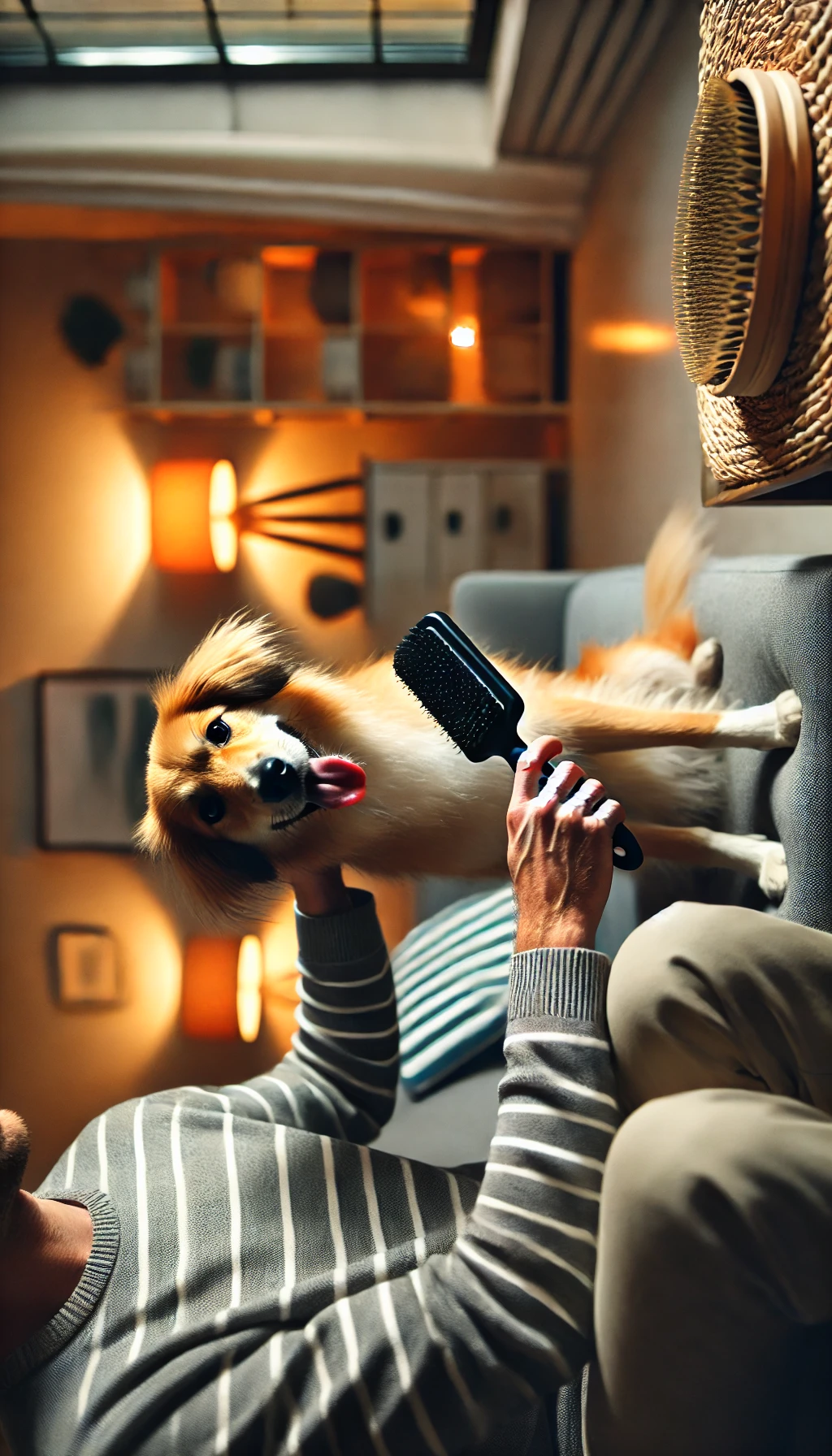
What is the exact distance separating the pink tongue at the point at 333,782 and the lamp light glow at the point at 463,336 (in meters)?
2.13

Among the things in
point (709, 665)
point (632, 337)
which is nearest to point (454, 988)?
point (709, 665)

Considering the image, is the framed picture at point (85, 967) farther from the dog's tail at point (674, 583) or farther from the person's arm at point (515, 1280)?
the person's arm at point (515, 1280)

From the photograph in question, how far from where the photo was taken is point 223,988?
2.31 m

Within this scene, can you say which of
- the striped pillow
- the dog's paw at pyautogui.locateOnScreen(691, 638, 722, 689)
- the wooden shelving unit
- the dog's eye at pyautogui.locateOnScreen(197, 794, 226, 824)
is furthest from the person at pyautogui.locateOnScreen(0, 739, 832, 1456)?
the wooden shelving unit

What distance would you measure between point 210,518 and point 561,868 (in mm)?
2321

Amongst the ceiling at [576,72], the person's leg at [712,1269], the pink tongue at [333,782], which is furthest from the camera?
the ceiling at [576,72]

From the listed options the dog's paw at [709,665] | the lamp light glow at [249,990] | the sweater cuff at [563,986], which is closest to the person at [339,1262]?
the sweater cuff at [563,986]

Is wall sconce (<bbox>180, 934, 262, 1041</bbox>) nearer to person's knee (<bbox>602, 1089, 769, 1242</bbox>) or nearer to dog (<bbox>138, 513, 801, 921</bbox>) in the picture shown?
dog (<bbox>138, 513, 801, 921</bbox>)

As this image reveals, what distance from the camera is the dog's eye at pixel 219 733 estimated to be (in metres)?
0.87

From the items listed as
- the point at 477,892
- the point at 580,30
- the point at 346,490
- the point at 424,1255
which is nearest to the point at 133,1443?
the point at 424,1255

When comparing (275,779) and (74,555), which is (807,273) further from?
(74,555)

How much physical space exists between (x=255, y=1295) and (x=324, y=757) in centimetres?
41

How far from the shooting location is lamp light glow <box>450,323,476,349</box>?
104 inches

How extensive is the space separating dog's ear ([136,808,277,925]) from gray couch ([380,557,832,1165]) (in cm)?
43
